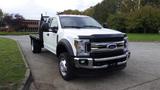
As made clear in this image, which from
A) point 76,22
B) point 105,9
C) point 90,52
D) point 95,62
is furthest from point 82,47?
point 105,9

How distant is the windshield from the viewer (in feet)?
32.2

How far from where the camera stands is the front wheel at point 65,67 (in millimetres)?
8098

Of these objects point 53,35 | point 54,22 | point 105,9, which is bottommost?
point 53,35

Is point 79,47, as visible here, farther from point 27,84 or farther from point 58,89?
point 27,84

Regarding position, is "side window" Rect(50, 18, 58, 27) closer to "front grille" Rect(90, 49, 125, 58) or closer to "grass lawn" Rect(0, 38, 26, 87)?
"grass lawn" Rect(0, 38, 26, 87)

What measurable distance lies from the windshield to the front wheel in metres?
1.50

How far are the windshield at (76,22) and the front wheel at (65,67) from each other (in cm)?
150

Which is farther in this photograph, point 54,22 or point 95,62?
point 54,22

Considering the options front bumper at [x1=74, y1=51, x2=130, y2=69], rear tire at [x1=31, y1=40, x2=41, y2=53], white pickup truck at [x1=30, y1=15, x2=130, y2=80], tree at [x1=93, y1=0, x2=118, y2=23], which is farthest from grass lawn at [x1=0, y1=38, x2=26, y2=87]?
tree at [x1=93, y1=0, x2=118, y2=23]

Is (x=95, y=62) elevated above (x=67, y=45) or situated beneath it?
situated beneath

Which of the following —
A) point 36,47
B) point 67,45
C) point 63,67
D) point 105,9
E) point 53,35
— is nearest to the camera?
point 67,45

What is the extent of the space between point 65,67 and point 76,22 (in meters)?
2.36

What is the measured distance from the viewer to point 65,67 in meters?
8.34

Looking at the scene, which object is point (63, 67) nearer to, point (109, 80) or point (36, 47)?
point (109, 80)
